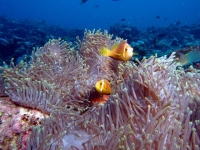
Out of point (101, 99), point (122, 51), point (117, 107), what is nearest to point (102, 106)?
point (117, 107)

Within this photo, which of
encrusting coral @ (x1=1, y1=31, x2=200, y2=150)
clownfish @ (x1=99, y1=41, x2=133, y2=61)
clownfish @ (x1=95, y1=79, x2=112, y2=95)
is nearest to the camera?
encrusting coral @ (x1=1, y1=31, x2=200, y2=150)

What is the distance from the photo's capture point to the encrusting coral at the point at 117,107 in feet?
4.69

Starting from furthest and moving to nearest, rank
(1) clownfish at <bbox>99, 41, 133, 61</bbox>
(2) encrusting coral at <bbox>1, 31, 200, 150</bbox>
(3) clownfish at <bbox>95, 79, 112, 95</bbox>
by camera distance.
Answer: (1) clownfish at <bbox>99, 41, 133, 61</bbox> < (3) clownfish at <bbox>95, 79, 112, 95</bbox> < (2) encrusting coral at <bbox>1, 31, 200, 150</bbox>

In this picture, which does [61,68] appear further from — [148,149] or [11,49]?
[11,49]

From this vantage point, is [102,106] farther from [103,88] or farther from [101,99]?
[101,99]

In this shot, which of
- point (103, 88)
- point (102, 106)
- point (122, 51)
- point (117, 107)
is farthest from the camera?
point (122, 51)

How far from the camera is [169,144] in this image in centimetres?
139

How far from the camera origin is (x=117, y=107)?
1.71 metres

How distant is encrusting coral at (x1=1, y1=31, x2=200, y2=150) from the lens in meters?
1.43

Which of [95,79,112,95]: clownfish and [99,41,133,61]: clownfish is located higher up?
[99,41,133,61]: clownfish

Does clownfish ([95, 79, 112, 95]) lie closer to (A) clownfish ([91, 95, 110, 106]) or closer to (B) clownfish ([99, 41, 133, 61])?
(A) clownfish ([91, 95, 110, 106])

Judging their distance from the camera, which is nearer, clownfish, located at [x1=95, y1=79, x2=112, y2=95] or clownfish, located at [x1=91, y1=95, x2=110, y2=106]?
clownfish, located at [x1=95, y1=79, x2=112, y2=95]

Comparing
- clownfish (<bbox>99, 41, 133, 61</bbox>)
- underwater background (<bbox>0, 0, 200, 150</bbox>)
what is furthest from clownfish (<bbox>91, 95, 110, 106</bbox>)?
clownfish (<bbox>99, 41, 133, 61</bbox>)

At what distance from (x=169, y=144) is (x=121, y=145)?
357 millimetres
